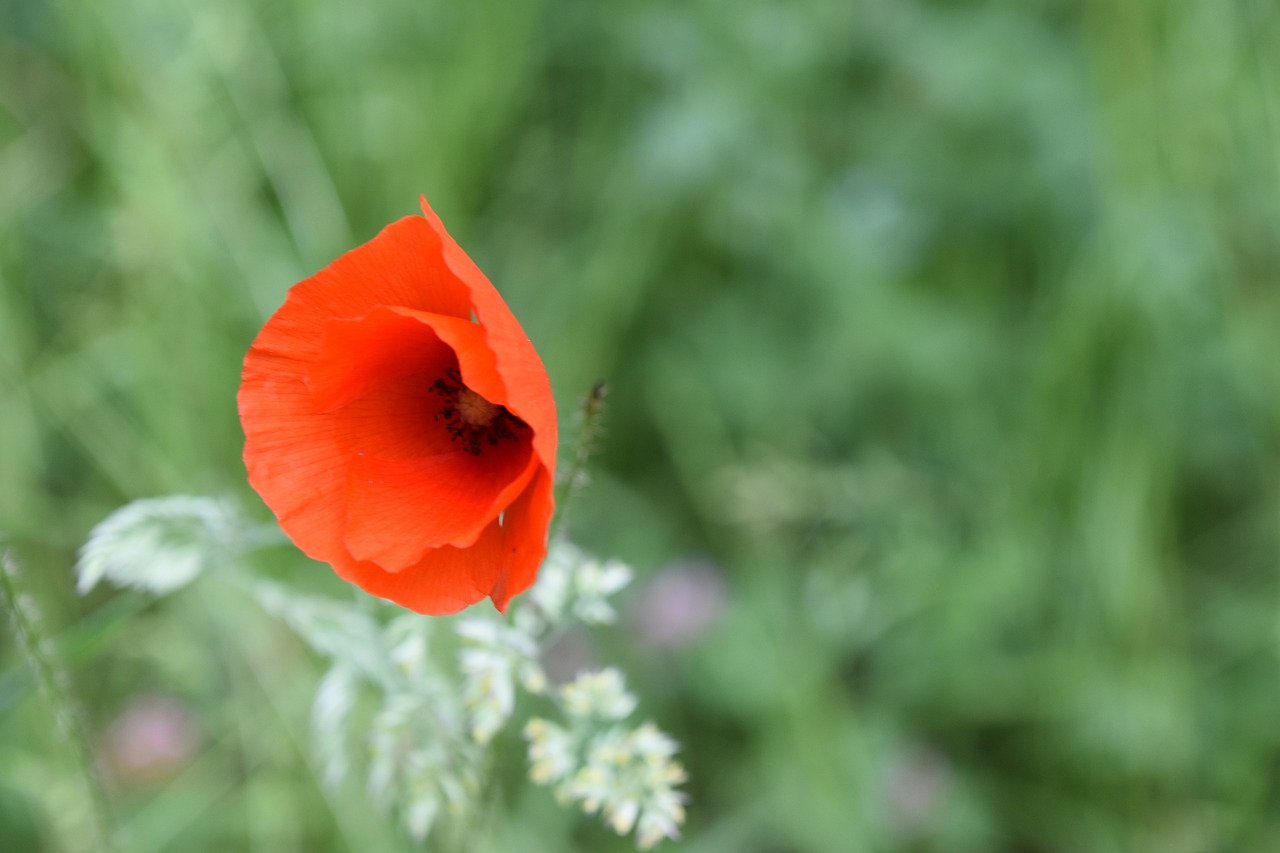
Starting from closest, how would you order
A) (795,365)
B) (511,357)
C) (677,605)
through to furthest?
1. (511,357)
2. (677,605)
3. (795,365)

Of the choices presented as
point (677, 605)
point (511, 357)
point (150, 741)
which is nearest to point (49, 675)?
point (511, 357)

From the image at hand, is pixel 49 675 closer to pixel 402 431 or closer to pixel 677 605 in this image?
pixel 402 431

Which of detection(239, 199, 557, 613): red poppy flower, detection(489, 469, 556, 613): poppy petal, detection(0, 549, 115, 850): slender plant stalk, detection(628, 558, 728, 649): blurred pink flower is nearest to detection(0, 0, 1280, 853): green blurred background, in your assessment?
detection(628, 558, 728, 649): blurred pink flower

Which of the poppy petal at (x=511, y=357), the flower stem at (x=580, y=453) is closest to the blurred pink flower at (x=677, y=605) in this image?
the flower stem at (x=580, y=453)

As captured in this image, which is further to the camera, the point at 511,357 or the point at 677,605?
the point at 677,605

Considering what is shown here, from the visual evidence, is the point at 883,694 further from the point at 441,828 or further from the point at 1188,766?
the point at 441,828

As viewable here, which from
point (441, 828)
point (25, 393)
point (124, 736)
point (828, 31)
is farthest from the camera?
point (828, 31)

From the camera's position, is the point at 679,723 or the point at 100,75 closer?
the point at 679,723

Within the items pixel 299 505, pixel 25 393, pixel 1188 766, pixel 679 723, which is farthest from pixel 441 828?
pixel 1188 766
